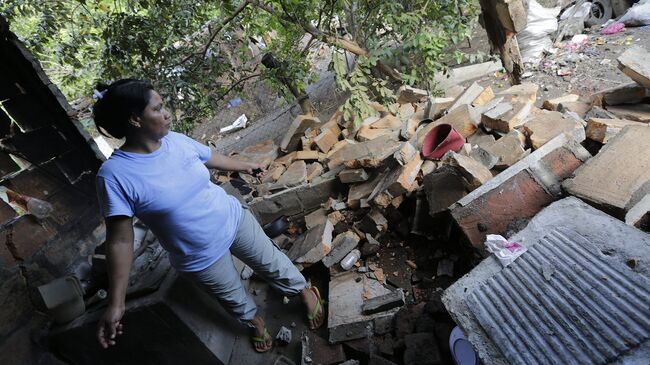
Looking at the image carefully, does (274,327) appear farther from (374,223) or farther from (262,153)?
(262,153)

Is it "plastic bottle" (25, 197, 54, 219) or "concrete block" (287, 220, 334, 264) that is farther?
"concrete block" (287, 220, 334, 264)

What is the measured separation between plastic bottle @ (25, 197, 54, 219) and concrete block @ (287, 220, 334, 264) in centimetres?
203

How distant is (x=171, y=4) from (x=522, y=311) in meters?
4.08

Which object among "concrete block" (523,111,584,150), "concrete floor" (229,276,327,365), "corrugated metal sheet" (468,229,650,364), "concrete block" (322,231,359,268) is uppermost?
"corrugated metal sheet" (468,229,650,364)

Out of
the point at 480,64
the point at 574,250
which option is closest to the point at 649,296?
the point at 574,250

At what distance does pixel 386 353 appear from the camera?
235cm

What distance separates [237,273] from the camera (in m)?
2.51

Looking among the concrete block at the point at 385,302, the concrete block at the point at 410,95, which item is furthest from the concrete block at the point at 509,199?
the concrete block at the point at 410,95

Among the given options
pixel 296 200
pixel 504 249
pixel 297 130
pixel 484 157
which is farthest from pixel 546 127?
pixel 297 130

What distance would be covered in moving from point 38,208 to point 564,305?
3581 mm

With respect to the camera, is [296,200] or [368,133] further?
[368,133]

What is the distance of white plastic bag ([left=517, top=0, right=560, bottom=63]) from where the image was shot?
5.23 metres

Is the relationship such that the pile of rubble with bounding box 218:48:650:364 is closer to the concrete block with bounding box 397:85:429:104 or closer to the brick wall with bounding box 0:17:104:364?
the concrete block with bounding box 397:85:429:104

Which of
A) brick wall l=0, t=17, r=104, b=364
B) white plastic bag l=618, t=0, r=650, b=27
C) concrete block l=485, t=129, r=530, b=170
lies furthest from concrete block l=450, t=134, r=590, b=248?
white plastic bag l=618, t=0, r=650, b=27
